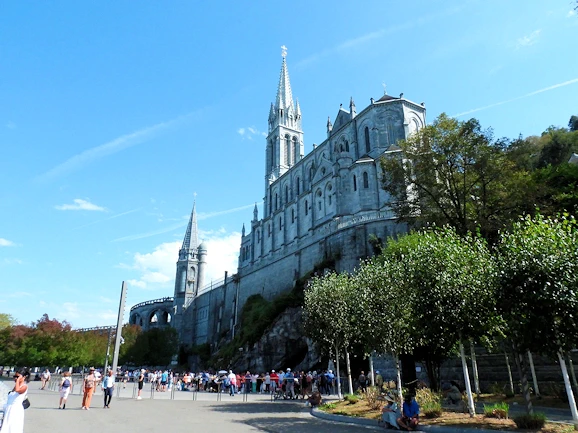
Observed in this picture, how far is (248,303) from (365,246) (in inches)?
888

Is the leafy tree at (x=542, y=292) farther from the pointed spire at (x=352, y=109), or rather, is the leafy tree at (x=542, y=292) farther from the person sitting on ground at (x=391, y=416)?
the pointed spire at (x=352, y=109)

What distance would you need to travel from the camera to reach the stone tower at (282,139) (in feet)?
255

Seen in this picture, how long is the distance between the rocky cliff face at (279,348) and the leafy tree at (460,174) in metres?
20.0

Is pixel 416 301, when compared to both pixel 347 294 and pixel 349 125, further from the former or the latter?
pixel 349 125

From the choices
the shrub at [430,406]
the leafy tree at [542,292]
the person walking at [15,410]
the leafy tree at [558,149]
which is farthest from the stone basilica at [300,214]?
the person walking at [15,410]

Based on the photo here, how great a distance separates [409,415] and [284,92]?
269ft

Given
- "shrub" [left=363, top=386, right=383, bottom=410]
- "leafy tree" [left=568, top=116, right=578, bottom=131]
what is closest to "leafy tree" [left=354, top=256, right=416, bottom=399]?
"shrub" [left=363, top=386, right=383, bottom=410]

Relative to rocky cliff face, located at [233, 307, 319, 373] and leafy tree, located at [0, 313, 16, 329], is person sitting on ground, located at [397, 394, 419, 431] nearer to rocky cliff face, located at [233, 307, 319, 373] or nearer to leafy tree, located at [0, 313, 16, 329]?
rocky cliff face, located at [233, 307, 319, 373]

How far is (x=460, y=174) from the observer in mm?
26250

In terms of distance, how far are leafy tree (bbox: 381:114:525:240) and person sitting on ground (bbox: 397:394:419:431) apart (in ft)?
47.1

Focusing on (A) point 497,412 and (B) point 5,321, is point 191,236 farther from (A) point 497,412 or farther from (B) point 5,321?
(A) point 497,412

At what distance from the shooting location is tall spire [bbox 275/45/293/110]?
84188 mm

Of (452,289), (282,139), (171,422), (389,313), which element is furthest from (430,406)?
(282,139)

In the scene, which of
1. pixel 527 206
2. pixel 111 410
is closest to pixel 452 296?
pixel 111 410
